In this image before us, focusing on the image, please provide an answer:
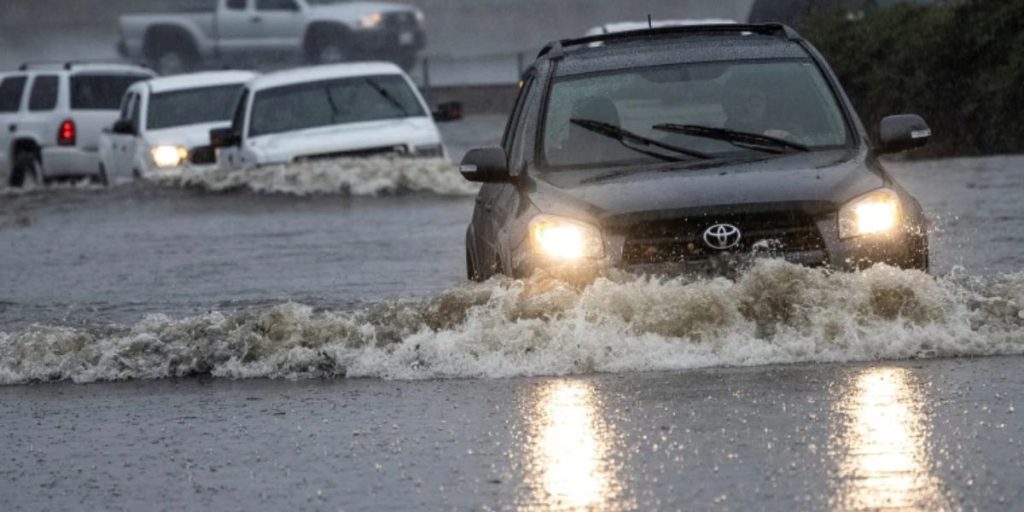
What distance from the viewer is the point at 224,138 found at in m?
24.6

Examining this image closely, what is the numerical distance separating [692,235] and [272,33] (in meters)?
39.1

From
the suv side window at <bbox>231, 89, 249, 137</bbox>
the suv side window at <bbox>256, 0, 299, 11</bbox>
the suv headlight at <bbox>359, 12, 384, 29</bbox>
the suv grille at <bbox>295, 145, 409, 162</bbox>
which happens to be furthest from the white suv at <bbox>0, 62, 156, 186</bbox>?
the suv side window at <bbox>256, 0, 299, 11</bbox>

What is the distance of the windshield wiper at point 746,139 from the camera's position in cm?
1095

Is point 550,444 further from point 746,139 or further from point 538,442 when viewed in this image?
point 746,139

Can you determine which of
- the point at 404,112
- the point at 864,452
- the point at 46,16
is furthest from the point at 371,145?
the point at 46,16

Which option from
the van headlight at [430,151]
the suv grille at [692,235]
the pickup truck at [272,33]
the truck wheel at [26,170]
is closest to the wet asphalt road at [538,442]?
the suv grille at [692,235]

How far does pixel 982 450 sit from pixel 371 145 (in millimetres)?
17139

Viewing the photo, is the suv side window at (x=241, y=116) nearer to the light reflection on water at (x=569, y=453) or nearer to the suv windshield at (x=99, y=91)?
the suv windshield at (x=99, y=91)

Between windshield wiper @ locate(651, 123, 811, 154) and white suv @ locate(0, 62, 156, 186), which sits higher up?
Result: windshield wiper @ locate(651, 123, 811, 154)

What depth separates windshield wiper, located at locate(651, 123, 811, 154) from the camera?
35.9 ft

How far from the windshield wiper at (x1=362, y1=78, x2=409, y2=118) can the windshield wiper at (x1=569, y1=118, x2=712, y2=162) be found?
13772mm

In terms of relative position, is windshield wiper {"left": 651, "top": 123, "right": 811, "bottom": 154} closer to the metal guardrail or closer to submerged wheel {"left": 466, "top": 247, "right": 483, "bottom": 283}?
submerged wheel {"left": 466, "top": 247, "right": 483, "bottom": 283}

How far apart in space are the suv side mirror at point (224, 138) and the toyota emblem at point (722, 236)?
14.9 metres

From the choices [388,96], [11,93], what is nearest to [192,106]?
[388,96]
